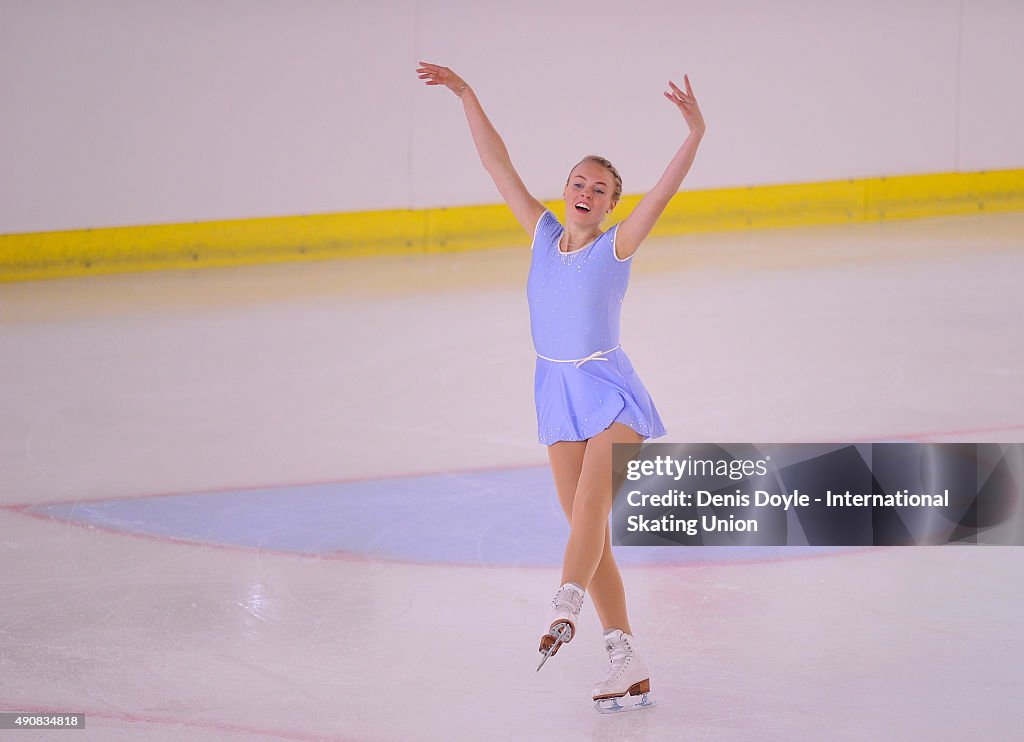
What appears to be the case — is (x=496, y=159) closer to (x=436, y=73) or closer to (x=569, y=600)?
(x=436, y=73)

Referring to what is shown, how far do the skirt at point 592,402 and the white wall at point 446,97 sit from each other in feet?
19.9

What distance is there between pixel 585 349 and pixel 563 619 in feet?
2.27

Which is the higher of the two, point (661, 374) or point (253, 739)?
point (661, 374)

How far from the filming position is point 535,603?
4309 mm

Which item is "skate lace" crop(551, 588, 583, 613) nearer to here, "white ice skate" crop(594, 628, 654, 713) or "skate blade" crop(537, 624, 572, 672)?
"skate blade" crop(537, 624, 572, 672)

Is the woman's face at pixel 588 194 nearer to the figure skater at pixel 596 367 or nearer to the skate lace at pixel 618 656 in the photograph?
the figure skater at pixel 596 367

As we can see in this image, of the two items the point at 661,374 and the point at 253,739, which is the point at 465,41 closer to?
the point at 661,374

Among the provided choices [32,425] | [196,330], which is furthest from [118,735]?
[196,330]

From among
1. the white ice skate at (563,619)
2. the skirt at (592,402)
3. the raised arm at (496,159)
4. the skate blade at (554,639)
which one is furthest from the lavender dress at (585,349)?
the skate blade at (554,639)

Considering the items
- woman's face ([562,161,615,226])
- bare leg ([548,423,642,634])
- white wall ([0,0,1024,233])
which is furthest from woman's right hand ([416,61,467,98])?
white wall ([0,0,1024,233])

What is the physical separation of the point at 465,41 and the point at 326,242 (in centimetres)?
154

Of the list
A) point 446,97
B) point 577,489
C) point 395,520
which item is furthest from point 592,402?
point 446,97

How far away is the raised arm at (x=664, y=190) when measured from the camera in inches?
135

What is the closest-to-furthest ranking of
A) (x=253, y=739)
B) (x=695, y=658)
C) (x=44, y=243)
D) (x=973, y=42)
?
1. (x=253, y=739)
2. (x=695, y=658)
3. (x=44, y=243)
4. (x=973, y=42)
